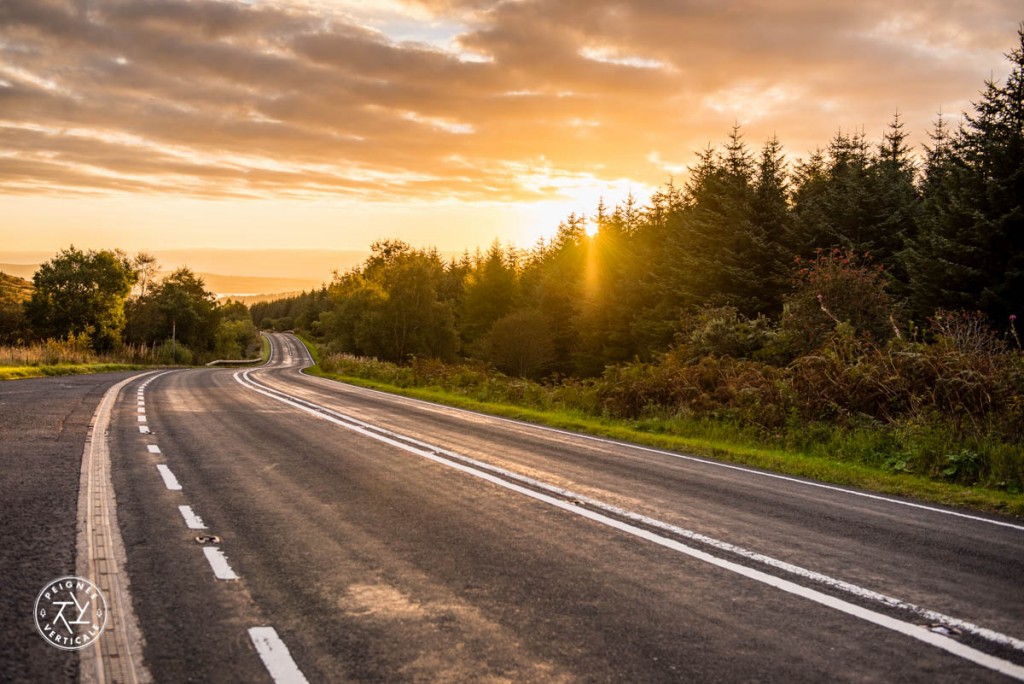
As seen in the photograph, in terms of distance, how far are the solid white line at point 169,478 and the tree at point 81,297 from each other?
68.5 meters

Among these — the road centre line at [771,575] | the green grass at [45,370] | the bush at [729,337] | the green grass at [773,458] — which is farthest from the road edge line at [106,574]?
the green grass at [45,370]

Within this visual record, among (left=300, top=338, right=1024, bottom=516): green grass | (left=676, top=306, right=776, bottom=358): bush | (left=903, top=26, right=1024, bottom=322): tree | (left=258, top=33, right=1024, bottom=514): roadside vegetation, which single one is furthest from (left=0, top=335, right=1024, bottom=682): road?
(left=903, top=26, right=1024, bottom=322): tree

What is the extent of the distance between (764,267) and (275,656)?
3662 centimetres

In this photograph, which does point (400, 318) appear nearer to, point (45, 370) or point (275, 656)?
point (45, 370)

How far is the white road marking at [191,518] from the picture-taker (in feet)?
19.2

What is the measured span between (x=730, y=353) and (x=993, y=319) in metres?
11.8

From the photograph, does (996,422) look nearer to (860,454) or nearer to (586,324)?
(860,454)

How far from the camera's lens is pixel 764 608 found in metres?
4.20

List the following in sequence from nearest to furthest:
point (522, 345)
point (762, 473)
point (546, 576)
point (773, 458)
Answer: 1. point (546, 576)
2. point (762, 473)
3. point (773, 458)
4. point (522, 345)

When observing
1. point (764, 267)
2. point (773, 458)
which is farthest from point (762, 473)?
point (764, 267)

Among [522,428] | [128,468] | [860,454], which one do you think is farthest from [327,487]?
[860,454]

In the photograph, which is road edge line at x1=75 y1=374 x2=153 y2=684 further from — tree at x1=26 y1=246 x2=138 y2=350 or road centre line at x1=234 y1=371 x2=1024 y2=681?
tree at x1=26 y1=246 x2=138 y2=350

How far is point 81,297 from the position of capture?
69438 millimetres

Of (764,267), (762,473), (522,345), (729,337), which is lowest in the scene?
(762,473)
